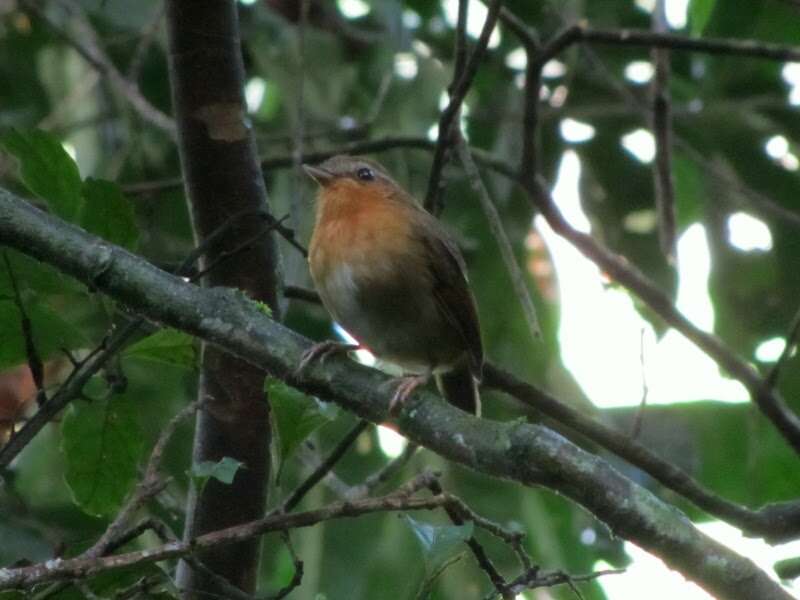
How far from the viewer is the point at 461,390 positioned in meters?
5.19

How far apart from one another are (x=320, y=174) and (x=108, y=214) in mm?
1849

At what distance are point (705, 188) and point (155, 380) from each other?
2625 millimetres

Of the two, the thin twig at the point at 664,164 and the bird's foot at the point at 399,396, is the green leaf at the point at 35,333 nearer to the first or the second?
the bird's foot at the point at 399,396

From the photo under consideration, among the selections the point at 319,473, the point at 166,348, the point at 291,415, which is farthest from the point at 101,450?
the point at 291,415

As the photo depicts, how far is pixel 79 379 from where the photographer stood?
3.42 m

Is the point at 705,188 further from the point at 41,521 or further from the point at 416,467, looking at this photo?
the point at 41,521

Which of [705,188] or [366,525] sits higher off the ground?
[705,188]

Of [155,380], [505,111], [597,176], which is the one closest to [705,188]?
[597,176]

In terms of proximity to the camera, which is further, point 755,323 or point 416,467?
point 755,323

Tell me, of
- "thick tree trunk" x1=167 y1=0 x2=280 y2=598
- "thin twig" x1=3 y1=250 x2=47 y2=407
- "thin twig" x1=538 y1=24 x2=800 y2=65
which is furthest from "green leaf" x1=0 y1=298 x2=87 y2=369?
"thin twig" x1=538 y1=24 x2=800 y2=65

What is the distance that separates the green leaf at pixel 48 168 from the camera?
3.64 meters

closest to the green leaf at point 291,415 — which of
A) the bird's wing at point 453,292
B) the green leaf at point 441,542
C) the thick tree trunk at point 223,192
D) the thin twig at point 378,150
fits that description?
the green leaf at point 441,542

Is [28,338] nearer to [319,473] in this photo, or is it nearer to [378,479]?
[319,473]

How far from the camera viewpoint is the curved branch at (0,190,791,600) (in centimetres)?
264
